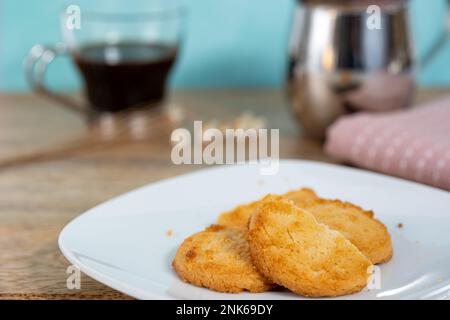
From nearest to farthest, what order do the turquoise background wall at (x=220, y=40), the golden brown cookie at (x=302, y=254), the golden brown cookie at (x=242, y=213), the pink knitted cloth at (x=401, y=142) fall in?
the golden brown cookie at (x=302, y=254) < the golden brown cookie at (x=242, y=213) < the pink knitted cloth at (x=401, y=142) < the turquoise background wall at (x=220, y=40)

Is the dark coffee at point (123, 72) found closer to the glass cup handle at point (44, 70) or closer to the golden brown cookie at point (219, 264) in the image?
the glass cup handle at point (44, 70)

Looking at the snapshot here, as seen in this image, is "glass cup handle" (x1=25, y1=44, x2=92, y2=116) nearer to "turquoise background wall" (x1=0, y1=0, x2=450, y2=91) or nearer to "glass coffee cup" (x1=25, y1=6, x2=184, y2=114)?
"glass coffee cup" (x1=25, y1=6, x2=184, y2=114)

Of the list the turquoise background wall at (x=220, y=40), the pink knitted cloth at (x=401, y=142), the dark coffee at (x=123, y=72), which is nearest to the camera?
the pink knitted cloth at (x=401, y=142)

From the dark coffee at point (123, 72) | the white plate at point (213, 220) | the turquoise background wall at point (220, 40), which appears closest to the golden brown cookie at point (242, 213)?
the white plate at point (213, 220)

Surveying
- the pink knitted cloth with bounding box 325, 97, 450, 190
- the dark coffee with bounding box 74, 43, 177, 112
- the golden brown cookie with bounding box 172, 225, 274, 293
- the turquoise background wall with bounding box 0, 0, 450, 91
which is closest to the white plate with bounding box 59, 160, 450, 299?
the golden brown cookie with bounding box 172, 225, 274, 293

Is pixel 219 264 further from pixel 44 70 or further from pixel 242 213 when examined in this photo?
pixel 44 70

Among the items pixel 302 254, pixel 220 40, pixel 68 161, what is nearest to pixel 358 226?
pixel 302 254
